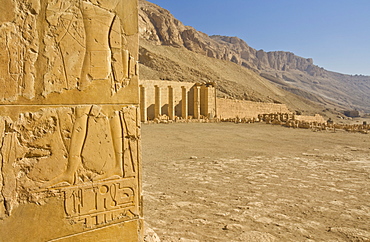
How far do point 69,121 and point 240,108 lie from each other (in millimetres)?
24612

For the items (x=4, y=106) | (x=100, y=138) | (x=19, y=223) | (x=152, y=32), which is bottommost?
(x=19, y=223)

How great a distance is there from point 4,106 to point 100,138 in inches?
26.4

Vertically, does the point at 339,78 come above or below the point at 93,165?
above

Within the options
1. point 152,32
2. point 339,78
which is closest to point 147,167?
point 152,32

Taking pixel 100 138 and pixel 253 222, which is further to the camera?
pixel 253 222

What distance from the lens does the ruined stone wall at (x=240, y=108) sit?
2358 cm

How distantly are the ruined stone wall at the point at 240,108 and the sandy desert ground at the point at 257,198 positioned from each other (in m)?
16.8

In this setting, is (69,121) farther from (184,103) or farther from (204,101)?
(204,101)

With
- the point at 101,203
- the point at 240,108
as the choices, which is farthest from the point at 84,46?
the point at 240,108

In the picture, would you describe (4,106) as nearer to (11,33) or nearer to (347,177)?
(11,33)

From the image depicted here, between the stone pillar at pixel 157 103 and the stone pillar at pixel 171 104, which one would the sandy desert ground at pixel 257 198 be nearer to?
the stone pillar at pixel 157 103

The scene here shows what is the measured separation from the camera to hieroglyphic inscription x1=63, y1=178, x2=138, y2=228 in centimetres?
198

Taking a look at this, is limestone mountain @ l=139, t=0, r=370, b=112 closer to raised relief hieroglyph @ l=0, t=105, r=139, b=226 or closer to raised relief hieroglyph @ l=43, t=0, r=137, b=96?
raised relief hieroglyph @ l=43, t=0, r=137, b=96

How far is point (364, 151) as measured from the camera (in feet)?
26.5
